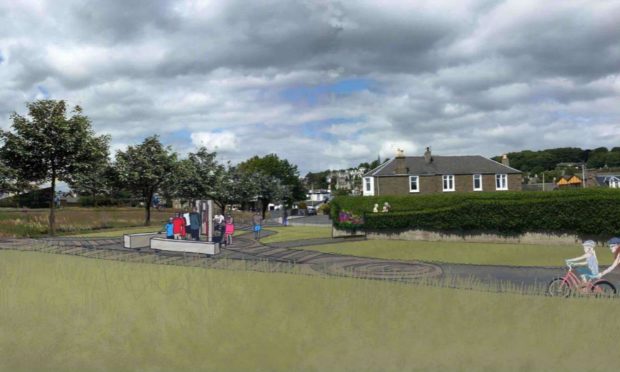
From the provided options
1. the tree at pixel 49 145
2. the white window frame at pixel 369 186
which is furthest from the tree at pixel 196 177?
the white window frame at pixel 369 186

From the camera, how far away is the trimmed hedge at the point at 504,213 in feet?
76.2

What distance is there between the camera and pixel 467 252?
884 inches

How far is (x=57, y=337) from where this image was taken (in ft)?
30.1

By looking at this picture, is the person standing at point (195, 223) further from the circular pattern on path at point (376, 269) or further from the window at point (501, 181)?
the window at point (501, 181)

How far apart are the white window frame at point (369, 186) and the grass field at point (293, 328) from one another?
4022cm

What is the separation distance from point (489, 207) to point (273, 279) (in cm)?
1521

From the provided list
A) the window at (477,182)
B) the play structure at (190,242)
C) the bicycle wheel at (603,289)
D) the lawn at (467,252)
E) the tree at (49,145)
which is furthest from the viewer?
the window at (477,182)

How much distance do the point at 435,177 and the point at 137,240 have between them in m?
36.9

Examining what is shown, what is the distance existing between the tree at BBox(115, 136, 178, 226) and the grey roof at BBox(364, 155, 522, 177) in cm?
2133

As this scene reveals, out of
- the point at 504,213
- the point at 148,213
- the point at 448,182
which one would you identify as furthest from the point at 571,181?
the point at 148,213

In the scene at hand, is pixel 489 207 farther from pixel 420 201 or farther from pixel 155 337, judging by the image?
pixel 155 337

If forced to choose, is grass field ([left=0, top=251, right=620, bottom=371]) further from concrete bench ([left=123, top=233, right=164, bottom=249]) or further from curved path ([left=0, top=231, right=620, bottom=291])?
concrete bench ([left=123, top=233, right=164, bottom=249])

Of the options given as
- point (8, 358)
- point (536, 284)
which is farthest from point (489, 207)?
point (8, 358)

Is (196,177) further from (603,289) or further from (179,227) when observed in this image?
(603,289)
